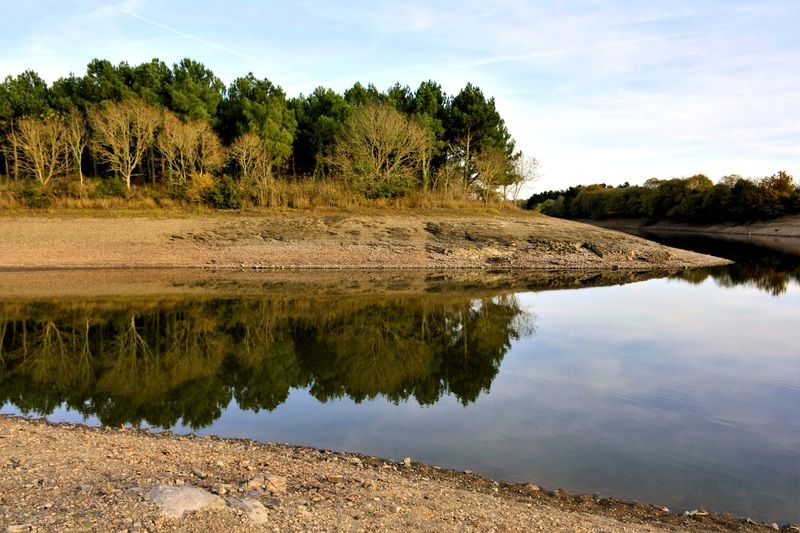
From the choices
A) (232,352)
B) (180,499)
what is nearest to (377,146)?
(232,352)

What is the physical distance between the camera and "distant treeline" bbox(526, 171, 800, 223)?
8688 centimetres

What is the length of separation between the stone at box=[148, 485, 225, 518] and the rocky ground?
11 mm

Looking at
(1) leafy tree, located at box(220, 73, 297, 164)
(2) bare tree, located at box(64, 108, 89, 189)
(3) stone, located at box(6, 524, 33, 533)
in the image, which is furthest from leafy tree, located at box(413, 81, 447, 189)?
(3) stone, located at box(6, 524, 33, 533)

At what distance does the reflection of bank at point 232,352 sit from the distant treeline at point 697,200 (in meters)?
56.9

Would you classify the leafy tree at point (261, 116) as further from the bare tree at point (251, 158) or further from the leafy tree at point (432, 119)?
the leafy tree at point (432, 119)

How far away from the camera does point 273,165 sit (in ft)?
183

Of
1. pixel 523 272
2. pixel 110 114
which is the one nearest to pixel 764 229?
pixel 523 272

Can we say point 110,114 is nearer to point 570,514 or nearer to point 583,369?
point 583,369

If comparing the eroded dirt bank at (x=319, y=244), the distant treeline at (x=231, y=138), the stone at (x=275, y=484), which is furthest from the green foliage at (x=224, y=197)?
the stone at (x=275, y=484)

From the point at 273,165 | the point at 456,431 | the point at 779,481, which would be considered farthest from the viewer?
the point at 273,165

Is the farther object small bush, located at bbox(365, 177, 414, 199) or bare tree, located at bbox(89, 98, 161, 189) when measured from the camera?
small bush, located at bbox(365, 177, 414, 199)

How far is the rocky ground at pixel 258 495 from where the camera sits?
5.85m

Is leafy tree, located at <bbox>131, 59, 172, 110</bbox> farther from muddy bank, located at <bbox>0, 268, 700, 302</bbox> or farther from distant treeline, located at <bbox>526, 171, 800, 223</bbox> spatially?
distant treeline, located at <bbox>526, 171, 800, 223</bbox>

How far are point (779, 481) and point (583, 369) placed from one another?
6.46m
